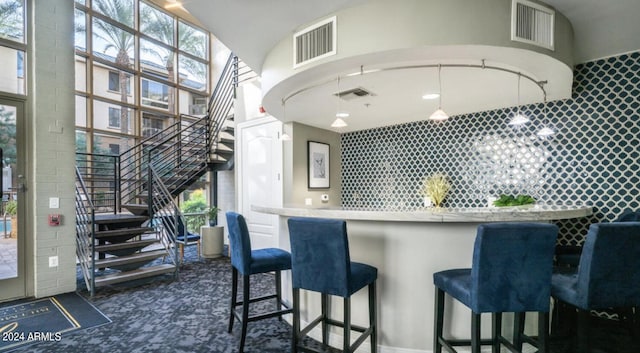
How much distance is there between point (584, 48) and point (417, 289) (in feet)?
9.52

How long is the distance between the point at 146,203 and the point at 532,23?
20.0 feet

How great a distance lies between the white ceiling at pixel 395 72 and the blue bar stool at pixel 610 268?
5.35ft

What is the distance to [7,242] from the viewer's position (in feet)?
11.6

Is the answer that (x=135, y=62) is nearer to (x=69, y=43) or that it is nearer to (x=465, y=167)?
(x=69, y=43)

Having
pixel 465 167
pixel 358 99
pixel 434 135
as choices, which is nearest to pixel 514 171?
pixel 465 167

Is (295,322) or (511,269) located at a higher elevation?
(511,269)

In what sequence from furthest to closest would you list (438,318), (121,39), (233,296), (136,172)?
(121,39)
(136,172)
(233,296)
(438,318)

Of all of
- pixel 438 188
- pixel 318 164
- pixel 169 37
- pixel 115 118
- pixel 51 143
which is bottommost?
pixel 438 188

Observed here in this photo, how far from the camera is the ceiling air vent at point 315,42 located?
8.10 ft

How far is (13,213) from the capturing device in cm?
356

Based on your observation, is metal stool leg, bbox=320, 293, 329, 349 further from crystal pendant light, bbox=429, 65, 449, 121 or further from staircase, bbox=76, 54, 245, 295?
staircase, bbox=76, 54, 245, 295

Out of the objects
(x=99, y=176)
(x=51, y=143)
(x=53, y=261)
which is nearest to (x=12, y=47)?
(x=51, y=143)

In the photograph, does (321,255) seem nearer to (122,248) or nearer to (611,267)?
(611,267)

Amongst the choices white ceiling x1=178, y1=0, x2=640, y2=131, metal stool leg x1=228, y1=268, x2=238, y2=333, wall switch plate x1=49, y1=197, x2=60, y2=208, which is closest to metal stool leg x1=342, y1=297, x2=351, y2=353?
metal stool leg x1=228, y1=268, x2=238, y2=333
